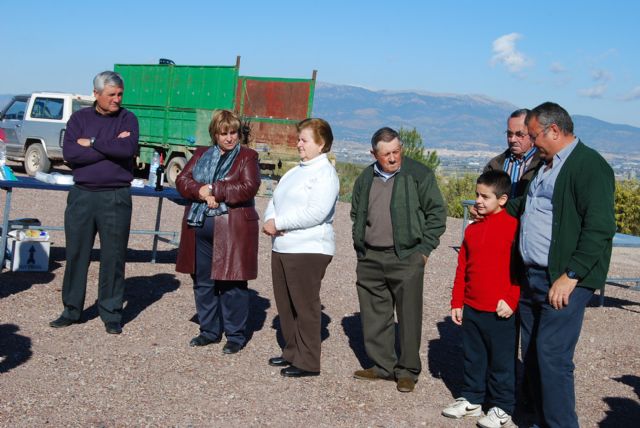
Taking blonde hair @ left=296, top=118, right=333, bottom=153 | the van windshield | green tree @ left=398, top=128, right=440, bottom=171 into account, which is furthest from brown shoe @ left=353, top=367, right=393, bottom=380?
green tree @ left=398, top=128, right=440, bottom=171

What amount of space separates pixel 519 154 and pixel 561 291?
165 cm

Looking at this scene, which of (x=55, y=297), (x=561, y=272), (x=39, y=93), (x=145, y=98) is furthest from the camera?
(x=145, y=98)

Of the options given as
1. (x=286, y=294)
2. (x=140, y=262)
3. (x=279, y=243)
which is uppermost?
(x=279, y=243)

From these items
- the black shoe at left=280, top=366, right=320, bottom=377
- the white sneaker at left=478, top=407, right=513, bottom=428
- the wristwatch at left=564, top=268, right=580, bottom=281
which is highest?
the wristwatch at left=564, top=268, right=580, bottom=281

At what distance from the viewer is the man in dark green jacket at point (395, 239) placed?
223 inches

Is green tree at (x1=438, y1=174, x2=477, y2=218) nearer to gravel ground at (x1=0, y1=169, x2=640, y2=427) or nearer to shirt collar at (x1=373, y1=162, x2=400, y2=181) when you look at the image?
gravel ground at (x1=0, y1=169, x2=640, y2=427)

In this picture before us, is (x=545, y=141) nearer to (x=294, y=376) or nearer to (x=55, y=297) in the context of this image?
(x=294, y=376)

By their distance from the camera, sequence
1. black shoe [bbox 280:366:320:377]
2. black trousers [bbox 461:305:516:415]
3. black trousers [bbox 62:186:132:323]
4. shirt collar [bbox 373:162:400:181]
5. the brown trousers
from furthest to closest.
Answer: black trousers [bbox 62:186:132:323] → black shoe [bbox 280:366:320:377] → the brown trousers → shirt collar [bbox 373:162:400:181] → black trousers [bbox 461:305:516:415]

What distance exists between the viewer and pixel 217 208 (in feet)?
21.1

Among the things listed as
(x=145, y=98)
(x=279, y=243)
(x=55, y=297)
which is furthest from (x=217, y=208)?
(x=145, y=98)

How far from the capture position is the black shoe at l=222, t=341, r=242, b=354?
650 cm

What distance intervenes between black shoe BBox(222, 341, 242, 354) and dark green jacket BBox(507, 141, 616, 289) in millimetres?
2824

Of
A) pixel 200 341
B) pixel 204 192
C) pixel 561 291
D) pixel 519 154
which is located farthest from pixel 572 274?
pixel 200 341

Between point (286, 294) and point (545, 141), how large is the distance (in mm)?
2287
